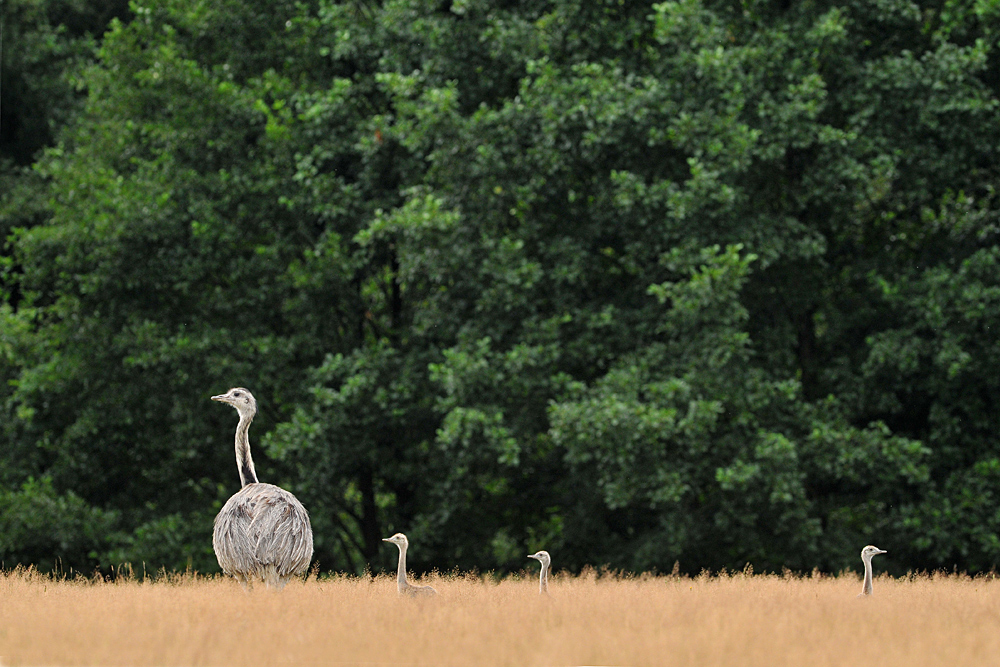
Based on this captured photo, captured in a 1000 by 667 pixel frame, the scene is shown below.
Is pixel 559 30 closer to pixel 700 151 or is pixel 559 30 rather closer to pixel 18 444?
pixel 700 151

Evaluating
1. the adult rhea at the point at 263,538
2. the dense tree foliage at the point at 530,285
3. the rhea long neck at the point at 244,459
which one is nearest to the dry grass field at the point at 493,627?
the adult rhea at the point at 263,538

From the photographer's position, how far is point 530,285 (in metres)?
17.5

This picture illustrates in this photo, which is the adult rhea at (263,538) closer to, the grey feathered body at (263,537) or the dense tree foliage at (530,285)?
the grey feathered body at (263,537)

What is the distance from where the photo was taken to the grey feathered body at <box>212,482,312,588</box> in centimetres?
1084

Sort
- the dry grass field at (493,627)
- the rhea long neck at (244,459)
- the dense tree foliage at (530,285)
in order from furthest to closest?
the dense tree foliage at (530,285) < the rhea long neck at (244,459) < the dry grass field at (493,627)

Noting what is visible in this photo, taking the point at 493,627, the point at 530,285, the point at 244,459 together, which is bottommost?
the point at 493,627

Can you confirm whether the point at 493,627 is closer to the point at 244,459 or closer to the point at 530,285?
the point at 244,459

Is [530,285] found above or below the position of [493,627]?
above

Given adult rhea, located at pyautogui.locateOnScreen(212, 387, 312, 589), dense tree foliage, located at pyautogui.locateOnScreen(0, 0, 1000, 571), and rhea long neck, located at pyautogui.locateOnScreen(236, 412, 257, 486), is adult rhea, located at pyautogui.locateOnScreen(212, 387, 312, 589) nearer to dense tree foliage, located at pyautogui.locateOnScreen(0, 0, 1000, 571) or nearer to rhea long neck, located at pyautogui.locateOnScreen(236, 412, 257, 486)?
rhea long neck, located at pyautogui.locateOnScreen(236, 412, 257, 486)

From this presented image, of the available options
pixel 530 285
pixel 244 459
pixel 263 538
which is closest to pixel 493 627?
pixel 263 538

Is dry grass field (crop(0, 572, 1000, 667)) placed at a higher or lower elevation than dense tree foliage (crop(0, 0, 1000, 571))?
lower

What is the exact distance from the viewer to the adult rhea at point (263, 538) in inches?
427

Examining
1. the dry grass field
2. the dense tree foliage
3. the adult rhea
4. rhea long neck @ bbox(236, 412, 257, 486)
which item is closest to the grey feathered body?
the adult rhea

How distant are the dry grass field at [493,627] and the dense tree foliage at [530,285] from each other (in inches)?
248
